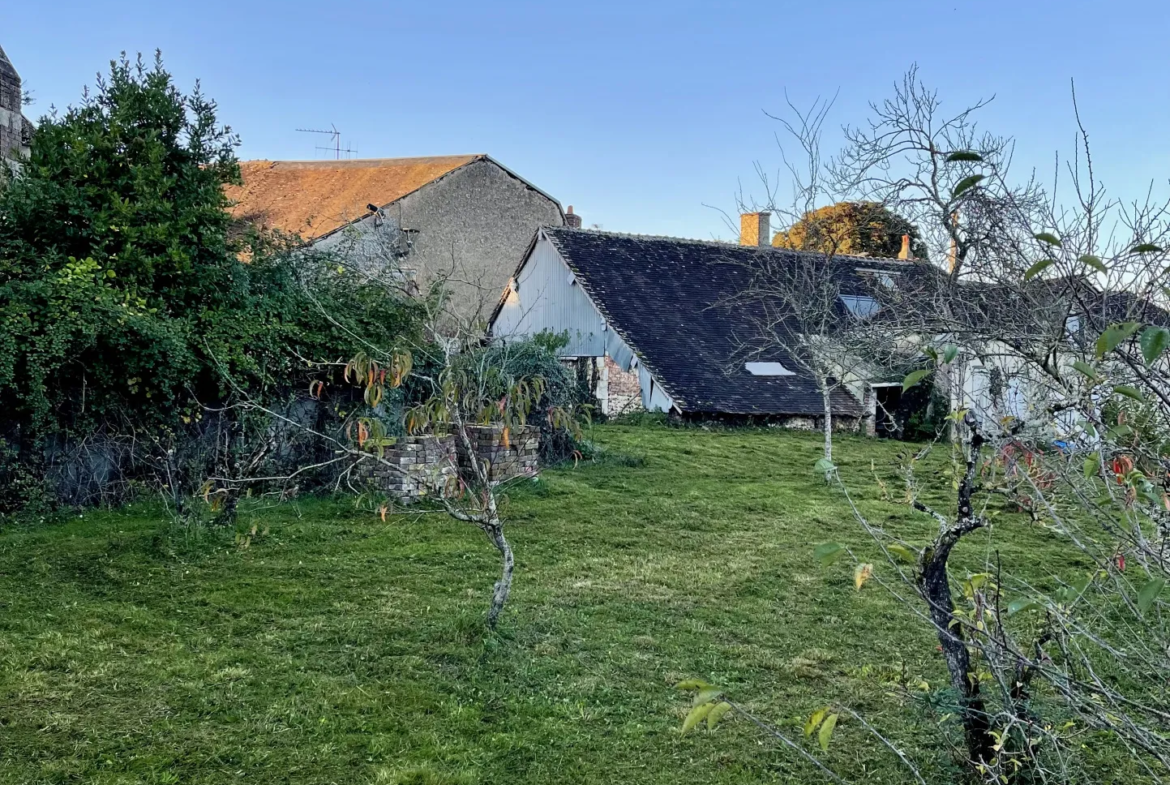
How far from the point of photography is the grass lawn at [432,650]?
434 cm

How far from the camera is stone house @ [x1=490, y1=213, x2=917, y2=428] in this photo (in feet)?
63.2

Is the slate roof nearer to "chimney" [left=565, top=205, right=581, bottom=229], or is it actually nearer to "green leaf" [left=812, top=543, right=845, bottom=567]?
"chimney" [left=565, top=205, right=581, bottom=229]

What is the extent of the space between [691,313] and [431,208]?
7.64 m

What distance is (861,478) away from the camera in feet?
44.7

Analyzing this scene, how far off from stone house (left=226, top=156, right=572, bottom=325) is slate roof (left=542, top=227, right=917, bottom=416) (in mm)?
3380

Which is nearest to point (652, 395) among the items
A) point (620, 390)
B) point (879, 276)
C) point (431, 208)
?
point (620, 390)

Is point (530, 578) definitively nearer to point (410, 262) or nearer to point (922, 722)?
point (922, 722)

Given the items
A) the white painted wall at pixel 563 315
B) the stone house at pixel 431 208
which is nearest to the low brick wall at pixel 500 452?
the white painted wall at pixel 563 315

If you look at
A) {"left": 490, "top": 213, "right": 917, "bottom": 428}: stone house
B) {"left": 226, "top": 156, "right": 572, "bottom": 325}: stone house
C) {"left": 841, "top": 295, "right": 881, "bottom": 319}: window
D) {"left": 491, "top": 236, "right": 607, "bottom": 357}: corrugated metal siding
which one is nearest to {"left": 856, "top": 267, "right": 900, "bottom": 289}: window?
{"left": 490, "top": 213, "right": 917, "bottom": 428}: stone house

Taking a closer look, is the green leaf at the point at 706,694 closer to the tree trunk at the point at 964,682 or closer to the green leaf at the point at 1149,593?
the green leaf at the point at 1149,593

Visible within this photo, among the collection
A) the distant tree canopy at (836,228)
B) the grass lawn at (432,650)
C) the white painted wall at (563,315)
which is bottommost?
the grass lawn at (432,650)

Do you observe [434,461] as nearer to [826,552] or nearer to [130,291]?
[130,291]

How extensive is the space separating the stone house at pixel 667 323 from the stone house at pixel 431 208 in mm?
2210

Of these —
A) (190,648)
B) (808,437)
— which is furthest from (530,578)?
(808,437)
